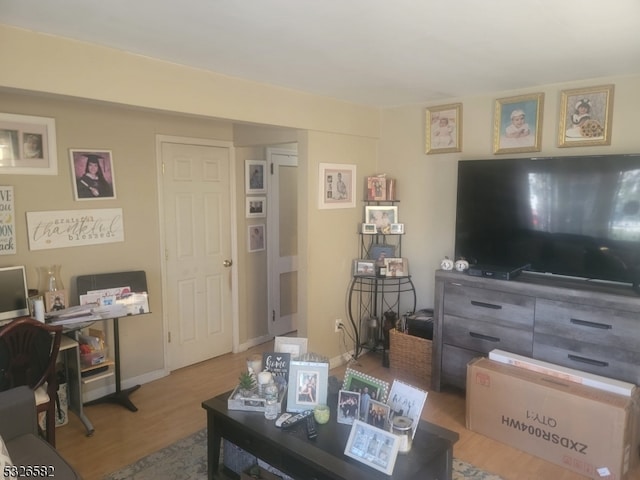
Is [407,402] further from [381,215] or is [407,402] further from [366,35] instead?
[381,215]

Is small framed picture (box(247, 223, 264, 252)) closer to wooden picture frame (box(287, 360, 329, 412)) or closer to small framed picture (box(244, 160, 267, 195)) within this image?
small framed picture (box(244, 160, 267, 195))

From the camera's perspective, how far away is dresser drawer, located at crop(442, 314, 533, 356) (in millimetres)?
3029

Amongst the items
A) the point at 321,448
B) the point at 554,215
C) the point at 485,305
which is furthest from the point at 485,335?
the point at 321,448

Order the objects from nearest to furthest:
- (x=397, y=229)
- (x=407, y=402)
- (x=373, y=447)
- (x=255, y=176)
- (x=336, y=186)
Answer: (x=373, y=447) < (x=407, y=402) < (x=336, y=186) < (x=397, y=229) < (x=255, y=176)

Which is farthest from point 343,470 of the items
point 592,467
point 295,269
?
point 295,269

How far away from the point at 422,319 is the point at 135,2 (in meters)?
2.92

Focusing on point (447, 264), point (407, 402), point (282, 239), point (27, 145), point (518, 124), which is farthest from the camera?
point (282, 239)

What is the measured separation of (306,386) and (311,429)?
23 cm

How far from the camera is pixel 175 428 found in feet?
9.86

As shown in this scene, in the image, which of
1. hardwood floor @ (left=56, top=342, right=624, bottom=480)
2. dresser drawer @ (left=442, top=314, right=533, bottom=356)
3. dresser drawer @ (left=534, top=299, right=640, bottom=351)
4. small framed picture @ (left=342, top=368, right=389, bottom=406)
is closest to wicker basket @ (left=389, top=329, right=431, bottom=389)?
hardwood floor @ (left=56, top=342, right=624, bottom=480)

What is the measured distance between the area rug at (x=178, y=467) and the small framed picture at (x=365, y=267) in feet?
5.56

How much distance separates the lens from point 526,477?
98.7 inches

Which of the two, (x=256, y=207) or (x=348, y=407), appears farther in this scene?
(x=256, y=207)

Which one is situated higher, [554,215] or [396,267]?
[554,215]
